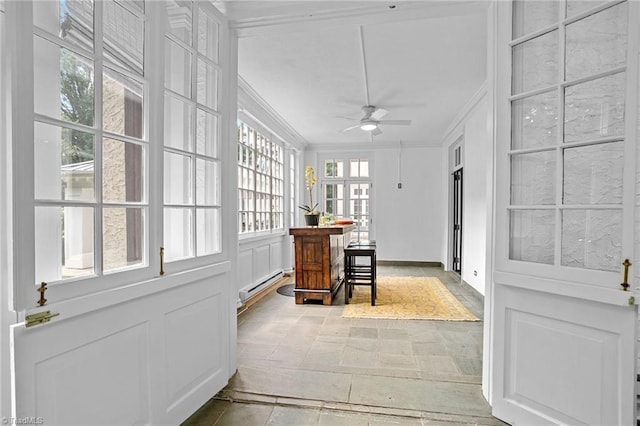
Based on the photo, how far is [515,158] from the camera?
6.55ft

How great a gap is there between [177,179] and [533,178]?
2078 millimetres

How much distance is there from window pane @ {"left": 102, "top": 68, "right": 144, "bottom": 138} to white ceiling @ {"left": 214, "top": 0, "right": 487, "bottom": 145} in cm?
113

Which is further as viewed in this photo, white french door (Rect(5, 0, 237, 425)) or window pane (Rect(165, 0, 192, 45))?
window pane (Rect(165, 0, 192, 45))

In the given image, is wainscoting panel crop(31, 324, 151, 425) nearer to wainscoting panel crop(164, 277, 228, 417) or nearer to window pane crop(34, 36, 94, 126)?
wainscoting panel crop(164, 277, 228, 417)

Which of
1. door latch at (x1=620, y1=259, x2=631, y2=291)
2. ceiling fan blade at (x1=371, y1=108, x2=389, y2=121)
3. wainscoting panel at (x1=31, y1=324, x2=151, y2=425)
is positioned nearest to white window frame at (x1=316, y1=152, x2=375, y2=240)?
ceiling fan blade at (x1=371, y1=108, x2=389, y2=121)

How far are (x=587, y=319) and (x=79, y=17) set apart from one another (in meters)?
2.70

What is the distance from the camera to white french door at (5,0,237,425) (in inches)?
45.7

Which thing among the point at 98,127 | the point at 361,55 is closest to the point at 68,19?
the point at 98,127

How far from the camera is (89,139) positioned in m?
1.43

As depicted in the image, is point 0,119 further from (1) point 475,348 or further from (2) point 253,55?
(1) point 475,348

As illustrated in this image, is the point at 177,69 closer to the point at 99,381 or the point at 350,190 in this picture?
the point at 99,381

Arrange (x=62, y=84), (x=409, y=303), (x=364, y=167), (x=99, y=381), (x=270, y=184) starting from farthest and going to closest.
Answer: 1. (x=364, y=167)
2. (x=270, y=184)
3. (x=409, y=303)
4. (x=99, y=381)
5. (x=62, y=84)

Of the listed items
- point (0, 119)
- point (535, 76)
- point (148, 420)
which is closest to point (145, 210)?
point (0, 119)

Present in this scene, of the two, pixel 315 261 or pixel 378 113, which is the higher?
pixel 378 113
